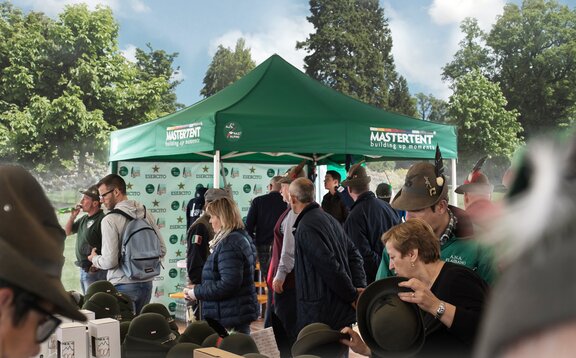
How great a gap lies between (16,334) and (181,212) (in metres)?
6.73

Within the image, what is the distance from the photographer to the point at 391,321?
6.52 feet

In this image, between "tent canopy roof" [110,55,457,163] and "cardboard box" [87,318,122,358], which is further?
"tent canopy roof" [110,55,457,163]

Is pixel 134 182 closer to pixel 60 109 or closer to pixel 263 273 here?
pixel 263 273

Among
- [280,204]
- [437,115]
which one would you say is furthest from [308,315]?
[437,115]

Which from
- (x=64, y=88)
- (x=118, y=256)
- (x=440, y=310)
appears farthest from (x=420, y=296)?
(x=64, y=88)

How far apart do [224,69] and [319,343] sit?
1556 inches

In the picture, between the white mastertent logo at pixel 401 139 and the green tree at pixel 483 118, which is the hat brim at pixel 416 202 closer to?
the white mastertent logo at pixel 401 139

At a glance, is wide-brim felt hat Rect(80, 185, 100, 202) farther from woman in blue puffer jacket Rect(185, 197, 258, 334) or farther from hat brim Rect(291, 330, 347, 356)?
hat brim Rect(291, 330, 347, 356)

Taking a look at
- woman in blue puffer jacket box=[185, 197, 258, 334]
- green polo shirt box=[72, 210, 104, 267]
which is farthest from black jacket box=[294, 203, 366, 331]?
green polo shirt box=[72, 210, 104, 267]

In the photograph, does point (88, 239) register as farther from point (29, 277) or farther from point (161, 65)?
point (161, 65)

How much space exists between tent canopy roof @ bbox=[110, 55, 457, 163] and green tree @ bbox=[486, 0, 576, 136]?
27.8 metres

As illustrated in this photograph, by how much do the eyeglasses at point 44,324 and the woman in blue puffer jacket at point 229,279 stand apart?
3.12m

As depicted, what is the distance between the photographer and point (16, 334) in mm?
675

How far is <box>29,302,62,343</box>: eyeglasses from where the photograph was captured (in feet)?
2.31
